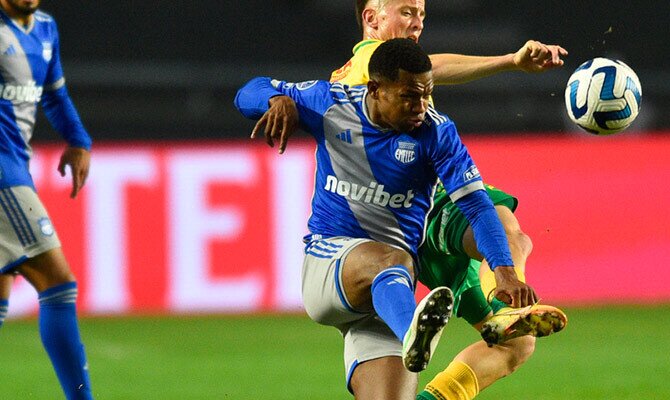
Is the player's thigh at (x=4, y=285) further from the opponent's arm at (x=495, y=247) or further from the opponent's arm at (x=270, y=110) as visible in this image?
the opponent's arm at (x=495, y=247)

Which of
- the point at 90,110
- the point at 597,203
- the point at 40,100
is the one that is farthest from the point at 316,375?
the point at 90,110

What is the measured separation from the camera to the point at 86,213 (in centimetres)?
1029

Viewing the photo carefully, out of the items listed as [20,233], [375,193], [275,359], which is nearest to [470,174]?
[375,193]

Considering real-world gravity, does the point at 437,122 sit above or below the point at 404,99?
below

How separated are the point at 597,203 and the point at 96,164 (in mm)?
4137

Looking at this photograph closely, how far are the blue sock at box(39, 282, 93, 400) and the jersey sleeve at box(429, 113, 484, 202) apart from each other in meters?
1.79

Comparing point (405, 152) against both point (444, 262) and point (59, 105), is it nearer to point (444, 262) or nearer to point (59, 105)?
point (444, 262)

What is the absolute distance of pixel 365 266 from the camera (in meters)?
4.52

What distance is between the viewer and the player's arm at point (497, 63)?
5.00 meters

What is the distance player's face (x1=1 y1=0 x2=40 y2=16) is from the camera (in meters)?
5.59

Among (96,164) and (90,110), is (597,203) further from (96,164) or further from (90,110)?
(90,110)

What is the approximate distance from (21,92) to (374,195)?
184 centimetres

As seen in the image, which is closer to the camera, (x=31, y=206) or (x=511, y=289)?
(x=511, y=289)

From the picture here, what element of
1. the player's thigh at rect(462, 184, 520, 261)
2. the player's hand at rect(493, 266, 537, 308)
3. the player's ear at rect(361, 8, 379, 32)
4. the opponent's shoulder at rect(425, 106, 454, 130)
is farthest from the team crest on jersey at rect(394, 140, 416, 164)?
the player's ear at rect(361, 8, 379, 32)
